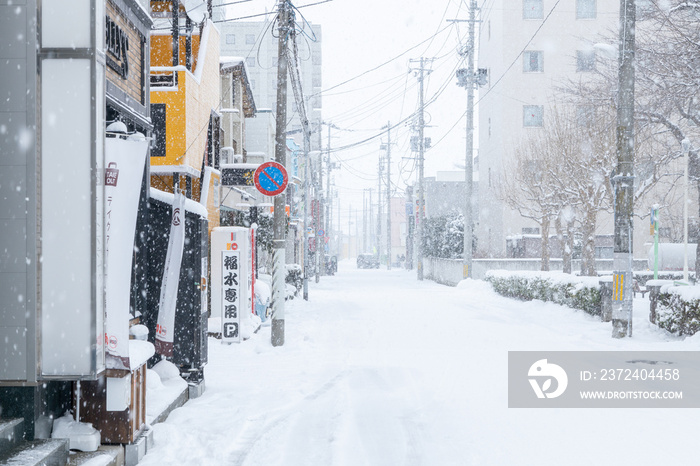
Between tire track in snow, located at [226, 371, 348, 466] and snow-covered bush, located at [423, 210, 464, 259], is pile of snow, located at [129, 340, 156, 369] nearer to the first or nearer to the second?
tire track in snow, located at [226, 371, 348, 466]

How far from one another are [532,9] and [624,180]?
1161 inches

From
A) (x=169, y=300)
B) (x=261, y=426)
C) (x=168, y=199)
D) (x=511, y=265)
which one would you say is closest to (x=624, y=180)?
(x=168, y=199)

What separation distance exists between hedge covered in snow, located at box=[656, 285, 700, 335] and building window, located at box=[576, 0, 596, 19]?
102ft

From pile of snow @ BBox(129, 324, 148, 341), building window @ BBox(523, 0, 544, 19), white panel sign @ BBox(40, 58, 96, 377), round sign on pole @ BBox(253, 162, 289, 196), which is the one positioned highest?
building window @ BBox(523, 0, 544, 19)

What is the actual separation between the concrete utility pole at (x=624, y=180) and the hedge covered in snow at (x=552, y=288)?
9.08 ft

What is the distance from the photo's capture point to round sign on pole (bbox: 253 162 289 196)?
1202 centimetres

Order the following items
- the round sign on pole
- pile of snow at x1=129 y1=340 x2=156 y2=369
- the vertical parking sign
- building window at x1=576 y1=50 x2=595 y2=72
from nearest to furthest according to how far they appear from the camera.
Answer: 1. pile of snow at x1=129 y1=340 x2=156 y2=369
2. the round sign on pole
3. the vertical parking sign
4. building window at x1=576 y1=50 x2=595 y2=72

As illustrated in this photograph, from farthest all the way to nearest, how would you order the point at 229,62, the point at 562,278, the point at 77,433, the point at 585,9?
the point at 585,9 < the point at 229,62 < the point at 562,278 < the point at 77,433

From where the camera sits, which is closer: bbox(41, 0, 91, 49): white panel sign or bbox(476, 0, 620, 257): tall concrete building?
bbox(41, 0, 91, 49): white panel sign

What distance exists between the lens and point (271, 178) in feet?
39.7

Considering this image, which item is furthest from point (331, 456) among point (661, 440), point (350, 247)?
point (350, 247)

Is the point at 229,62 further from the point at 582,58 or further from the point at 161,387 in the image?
the point at 582,58

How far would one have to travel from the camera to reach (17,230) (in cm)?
479

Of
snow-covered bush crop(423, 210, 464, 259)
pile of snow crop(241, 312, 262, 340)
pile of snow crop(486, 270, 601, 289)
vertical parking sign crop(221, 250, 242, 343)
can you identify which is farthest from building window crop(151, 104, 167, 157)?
snow-covered bush crop(423, 210, 464, 259)
